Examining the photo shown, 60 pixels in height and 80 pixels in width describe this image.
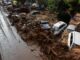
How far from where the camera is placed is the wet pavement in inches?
531

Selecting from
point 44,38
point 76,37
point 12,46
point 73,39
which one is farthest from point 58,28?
point 12,46

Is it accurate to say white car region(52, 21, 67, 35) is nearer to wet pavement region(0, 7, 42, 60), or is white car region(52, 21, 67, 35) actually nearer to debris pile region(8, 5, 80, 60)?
debris pile region(8, 5, 80, 60)

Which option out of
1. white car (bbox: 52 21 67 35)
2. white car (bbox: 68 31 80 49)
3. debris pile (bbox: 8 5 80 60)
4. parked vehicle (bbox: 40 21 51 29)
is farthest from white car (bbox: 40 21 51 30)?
white car (bbox: 68 31 80 49)

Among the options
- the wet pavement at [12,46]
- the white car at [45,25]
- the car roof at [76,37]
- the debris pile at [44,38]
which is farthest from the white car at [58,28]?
the wet pavement at [12,46]

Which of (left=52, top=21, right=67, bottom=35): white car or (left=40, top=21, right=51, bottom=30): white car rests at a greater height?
(left=52, top=21, right=67, bottom=35): white car

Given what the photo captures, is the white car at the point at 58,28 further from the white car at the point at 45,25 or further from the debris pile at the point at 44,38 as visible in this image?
the white car at the point at 45,25

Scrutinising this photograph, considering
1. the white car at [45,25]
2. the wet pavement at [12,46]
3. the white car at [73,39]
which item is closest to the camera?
the white car at [73,39]

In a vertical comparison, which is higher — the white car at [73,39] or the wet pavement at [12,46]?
the white car at [73,39]

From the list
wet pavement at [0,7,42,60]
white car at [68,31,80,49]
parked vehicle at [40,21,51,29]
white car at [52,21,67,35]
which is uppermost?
white car at [68,31,80,49]

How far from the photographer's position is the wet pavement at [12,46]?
13491 mm

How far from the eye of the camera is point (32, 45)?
596 inches

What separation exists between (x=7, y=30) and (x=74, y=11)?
6128mm

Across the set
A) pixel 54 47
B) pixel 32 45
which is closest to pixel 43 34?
pixel 32 45

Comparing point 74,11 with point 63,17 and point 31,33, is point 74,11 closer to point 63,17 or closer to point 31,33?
point 63,17
